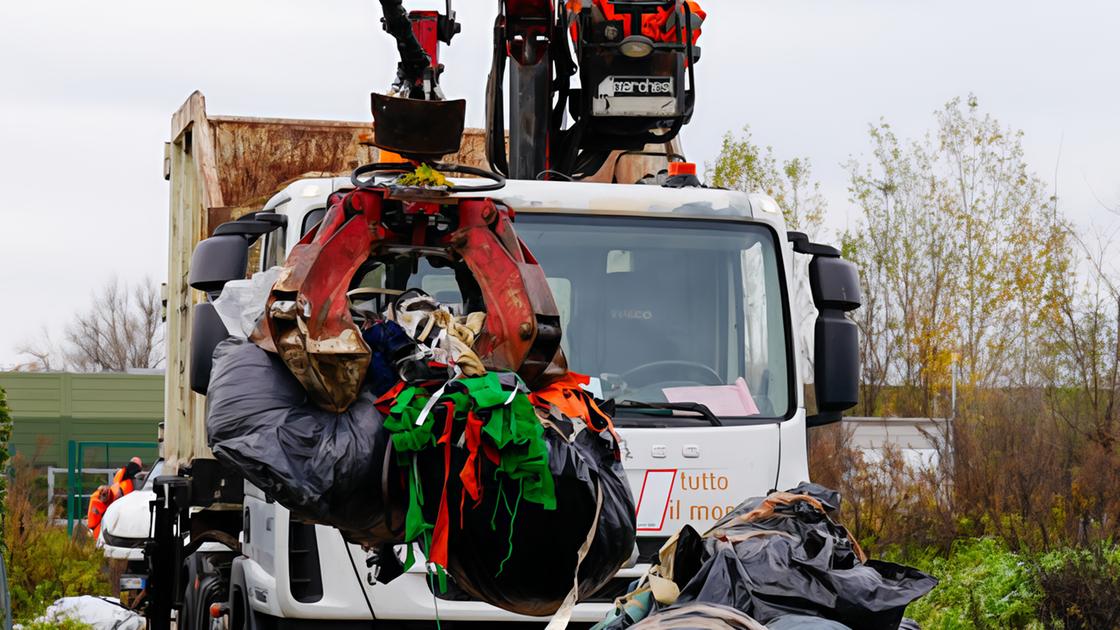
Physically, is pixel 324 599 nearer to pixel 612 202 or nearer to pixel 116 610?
pixel 612 202

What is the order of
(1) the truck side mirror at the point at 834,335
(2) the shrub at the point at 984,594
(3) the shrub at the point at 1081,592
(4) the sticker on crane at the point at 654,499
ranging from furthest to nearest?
(2) the shrub at the point at 984,594 → (3) the shrub at the point at 1081,592 → (1) the truck side mirror at the point at 834,335 → (4) the sticker on crane at the point at 654,499

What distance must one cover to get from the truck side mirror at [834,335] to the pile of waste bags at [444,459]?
2.49 meters

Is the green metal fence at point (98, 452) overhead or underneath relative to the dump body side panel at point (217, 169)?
underneath

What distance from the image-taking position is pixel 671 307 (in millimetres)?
5703

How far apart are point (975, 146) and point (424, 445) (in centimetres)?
2510

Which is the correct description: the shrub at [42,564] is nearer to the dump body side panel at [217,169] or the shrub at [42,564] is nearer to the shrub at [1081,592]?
the dump body side panel at [217,169]

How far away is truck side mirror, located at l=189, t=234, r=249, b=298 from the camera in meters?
5.12

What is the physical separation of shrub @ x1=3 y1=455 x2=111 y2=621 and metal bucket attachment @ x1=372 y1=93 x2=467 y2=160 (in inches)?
268

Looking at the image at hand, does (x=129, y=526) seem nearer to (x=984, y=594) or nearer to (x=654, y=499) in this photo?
(x=654, y=499)

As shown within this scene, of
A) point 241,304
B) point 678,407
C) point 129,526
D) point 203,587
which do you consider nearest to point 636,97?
point 678,407

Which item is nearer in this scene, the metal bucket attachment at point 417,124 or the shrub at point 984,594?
the metal bucket attachment at point 417,124

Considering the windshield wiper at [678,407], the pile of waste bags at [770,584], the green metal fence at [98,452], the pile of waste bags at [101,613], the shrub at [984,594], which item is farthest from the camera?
the green metal fence at [98,452]

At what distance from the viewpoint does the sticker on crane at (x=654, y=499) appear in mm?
5352

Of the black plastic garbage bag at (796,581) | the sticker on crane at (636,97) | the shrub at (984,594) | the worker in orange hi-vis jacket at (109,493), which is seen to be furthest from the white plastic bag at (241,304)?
the worker in orange hi-vis jacket at (109,493)
